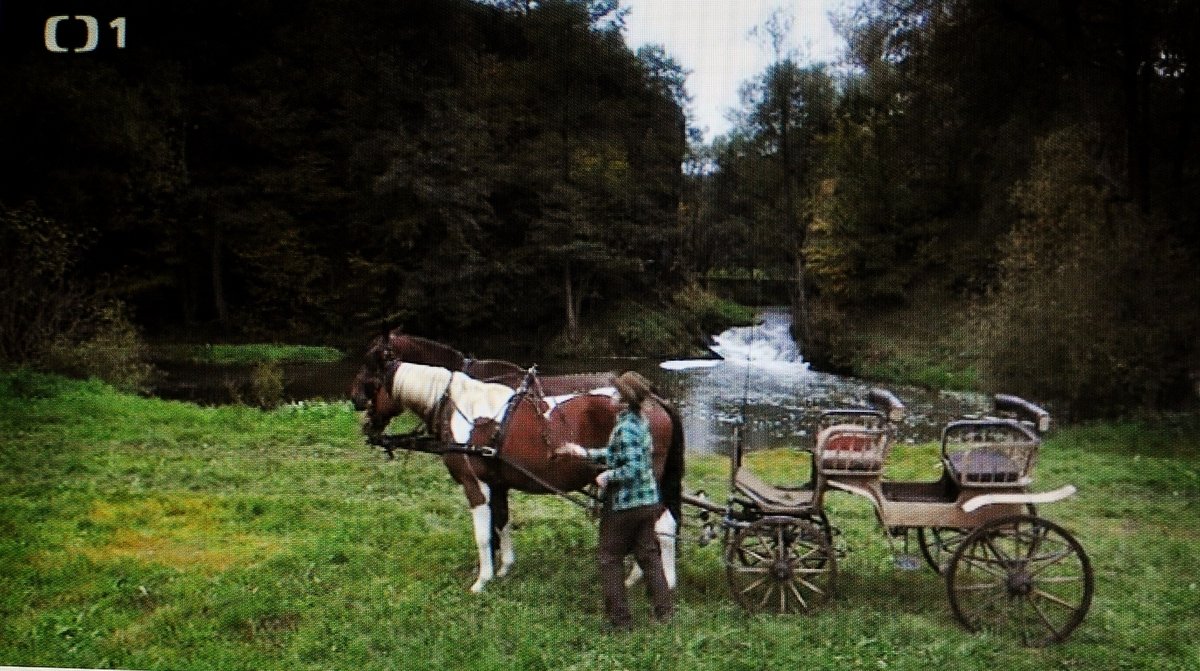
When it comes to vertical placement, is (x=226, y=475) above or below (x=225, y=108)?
below

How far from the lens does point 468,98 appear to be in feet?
14.0

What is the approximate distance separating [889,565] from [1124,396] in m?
1.40

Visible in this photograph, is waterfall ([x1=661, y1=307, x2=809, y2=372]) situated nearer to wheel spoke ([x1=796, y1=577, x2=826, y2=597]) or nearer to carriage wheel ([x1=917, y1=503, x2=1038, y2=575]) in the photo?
carriage wheel ([x1=917, y1=503, x2=1038, y2=575])

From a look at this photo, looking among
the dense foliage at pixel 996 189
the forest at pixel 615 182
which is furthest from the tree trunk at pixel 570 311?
the dense foliage at pixel 996 189

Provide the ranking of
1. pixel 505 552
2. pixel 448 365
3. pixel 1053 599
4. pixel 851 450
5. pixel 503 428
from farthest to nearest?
pixel 448 365, pixel 505 552, pixel 503 428, pixel 851 450, pixel 1053 599

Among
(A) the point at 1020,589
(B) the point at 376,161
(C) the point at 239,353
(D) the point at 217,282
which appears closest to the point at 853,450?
(A) the point at 1020,589

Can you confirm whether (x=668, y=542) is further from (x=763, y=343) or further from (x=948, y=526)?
(x=763, y=343)

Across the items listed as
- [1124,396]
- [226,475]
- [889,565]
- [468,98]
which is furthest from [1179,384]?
[226,475]

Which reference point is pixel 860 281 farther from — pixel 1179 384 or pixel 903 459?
pixel 1179 384

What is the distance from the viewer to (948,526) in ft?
10.7

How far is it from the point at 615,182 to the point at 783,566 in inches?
76.2

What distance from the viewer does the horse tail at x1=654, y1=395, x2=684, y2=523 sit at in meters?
3.44

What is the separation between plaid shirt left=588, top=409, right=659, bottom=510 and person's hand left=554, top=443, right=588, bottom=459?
0.93 ft

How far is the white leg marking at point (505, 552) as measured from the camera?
12.0 ft
